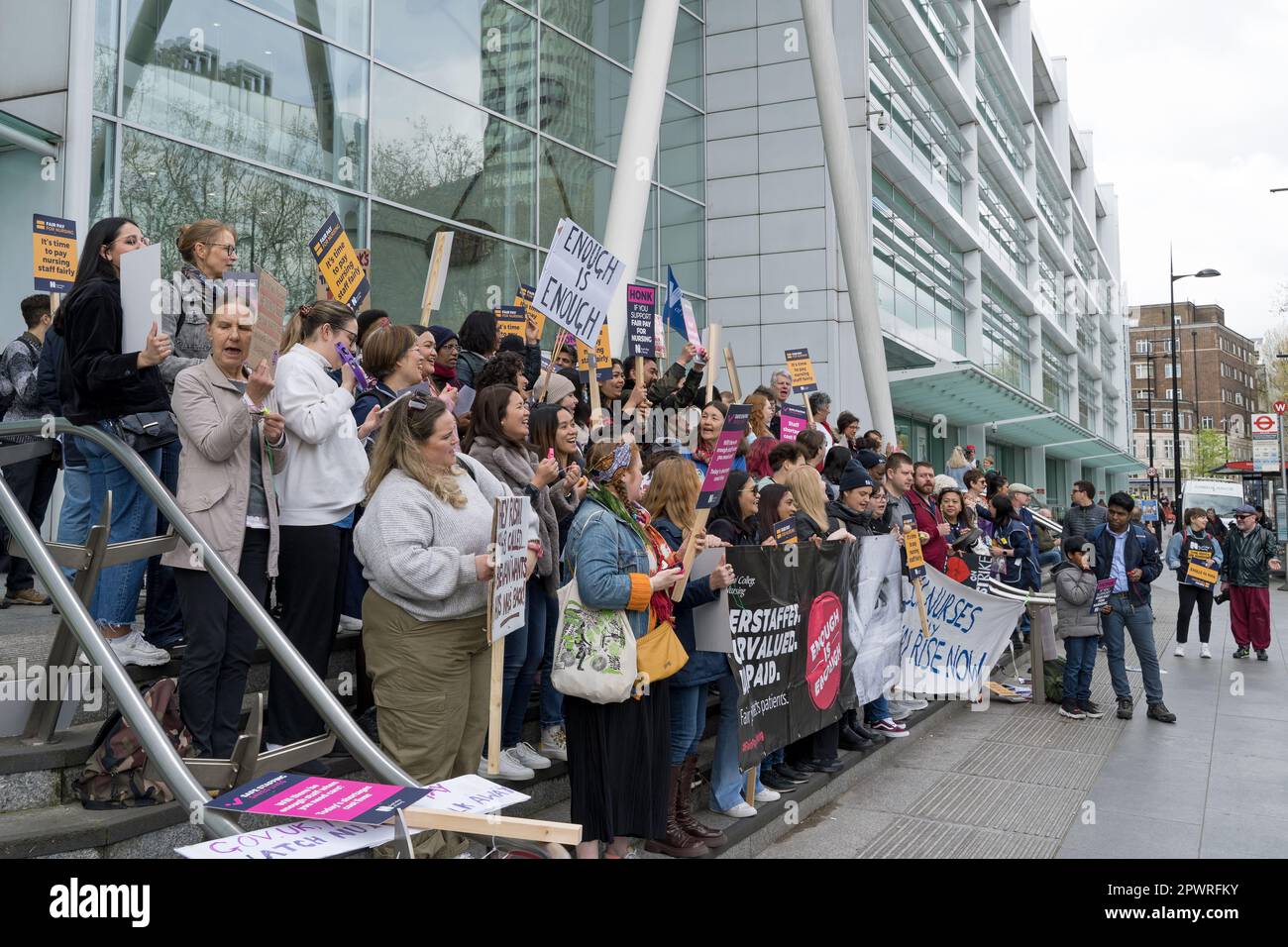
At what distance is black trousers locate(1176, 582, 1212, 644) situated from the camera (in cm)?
1359

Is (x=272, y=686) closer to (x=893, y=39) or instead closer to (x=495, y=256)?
(x=495, y=256)

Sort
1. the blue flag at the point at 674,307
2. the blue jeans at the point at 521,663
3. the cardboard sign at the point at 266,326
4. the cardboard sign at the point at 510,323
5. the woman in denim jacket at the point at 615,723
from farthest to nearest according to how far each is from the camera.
Answer: 1. the blue flag at the point at 674,307
2. the cardboard sign at the point at 510,323
3. the blue jeans at the point at 521,663
4. the woman in denim jacket at the point at 615,723
5. the cardboard sign at the point at 266,326

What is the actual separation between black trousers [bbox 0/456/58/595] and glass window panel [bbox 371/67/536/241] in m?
7.45

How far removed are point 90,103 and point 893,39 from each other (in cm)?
2084

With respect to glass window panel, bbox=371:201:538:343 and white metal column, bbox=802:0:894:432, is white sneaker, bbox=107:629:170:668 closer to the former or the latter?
glass window panel, bbox=371:201:538:343

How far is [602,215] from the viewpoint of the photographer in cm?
1759

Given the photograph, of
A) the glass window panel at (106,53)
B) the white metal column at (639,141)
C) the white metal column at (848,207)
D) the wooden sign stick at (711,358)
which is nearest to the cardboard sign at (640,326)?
the wooden sign stick at (711,358)

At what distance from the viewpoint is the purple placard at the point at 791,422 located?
9.68 metres

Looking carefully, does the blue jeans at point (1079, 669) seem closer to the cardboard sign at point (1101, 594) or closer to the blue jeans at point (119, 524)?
the cardboard sign at point (1101, 594)

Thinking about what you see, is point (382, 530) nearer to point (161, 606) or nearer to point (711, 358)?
point (161, 606)

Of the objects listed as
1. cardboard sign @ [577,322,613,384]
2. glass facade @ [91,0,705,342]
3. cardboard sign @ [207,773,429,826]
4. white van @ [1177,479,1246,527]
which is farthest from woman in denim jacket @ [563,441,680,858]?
white van @ [1177,479,1246,527]

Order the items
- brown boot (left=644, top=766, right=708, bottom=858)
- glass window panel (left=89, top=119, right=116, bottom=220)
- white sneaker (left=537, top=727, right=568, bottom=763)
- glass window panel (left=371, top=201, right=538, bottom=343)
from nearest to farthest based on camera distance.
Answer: brown boot (left=644, top=766, right=708, bottom=858)
white sneaker (left=537, top=727, right=568, bottom=763)
glass window panel (left=89, top=119, right=116, bottom=220)
glass window panel (left=371, top=201, right=538, bottom=343)

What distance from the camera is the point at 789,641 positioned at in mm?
6117

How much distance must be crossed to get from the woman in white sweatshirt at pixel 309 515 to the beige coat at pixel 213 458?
0.31 m
